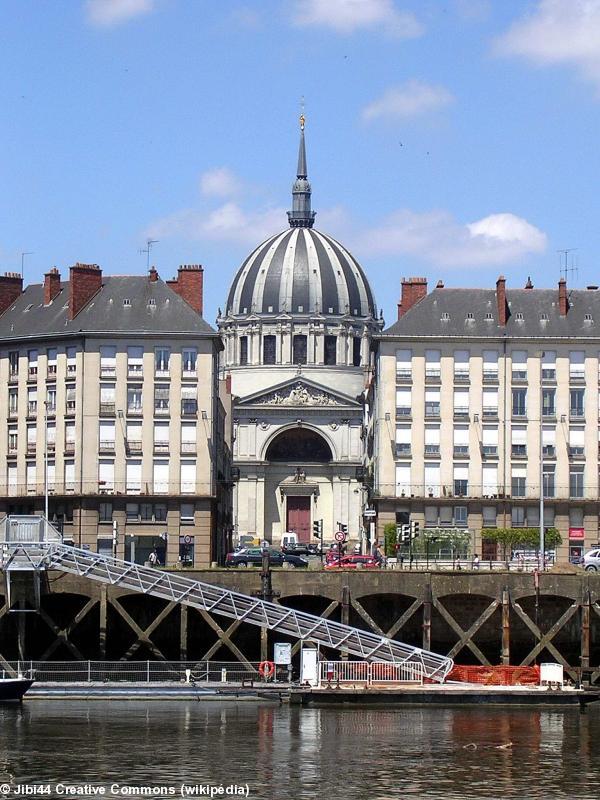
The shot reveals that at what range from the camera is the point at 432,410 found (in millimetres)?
104062

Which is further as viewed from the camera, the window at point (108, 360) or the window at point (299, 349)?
the window at point (299, 349)

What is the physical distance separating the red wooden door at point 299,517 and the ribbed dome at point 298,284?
2875 centimetres

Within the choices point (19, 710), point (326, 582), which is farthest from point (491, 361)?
point (19, 710)

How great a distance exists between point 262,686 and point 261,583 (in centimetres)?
860

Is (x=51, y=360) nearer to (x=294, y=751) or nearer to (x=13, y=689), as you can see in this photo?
(x=13, y=689)

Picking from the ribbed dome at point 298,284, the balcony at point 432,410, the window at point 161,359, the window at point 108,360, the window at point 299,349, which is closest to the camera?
the window at point 108,360

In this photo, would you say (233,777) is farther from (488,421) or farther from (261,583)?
(488,421)

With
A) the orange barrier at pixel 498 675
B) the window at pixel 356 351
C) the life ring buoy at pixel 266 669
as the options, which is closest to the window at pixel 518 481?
the orange barrier at pixel 498 675

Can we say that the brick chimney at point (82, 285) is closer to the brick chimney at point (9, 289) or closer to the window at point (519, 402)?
the brick chimney at point (9, 289)

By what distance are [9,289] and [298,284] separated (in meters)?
89.1

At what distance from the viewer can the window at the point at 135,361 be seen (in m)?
100

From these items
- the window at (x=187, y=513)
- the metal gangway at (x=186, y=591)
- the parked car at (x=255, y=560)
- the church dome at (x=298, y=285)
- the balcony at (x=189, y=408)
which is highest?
the church dome at (x=298, y=285)

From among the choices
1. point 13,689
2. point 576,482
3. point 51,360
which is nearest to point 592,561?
point 576,482

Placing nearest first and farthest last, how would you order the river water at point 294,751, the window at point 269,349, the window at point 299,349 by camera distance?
the river water at point 294,751
the window at point 299,349
the window at point 269,349
